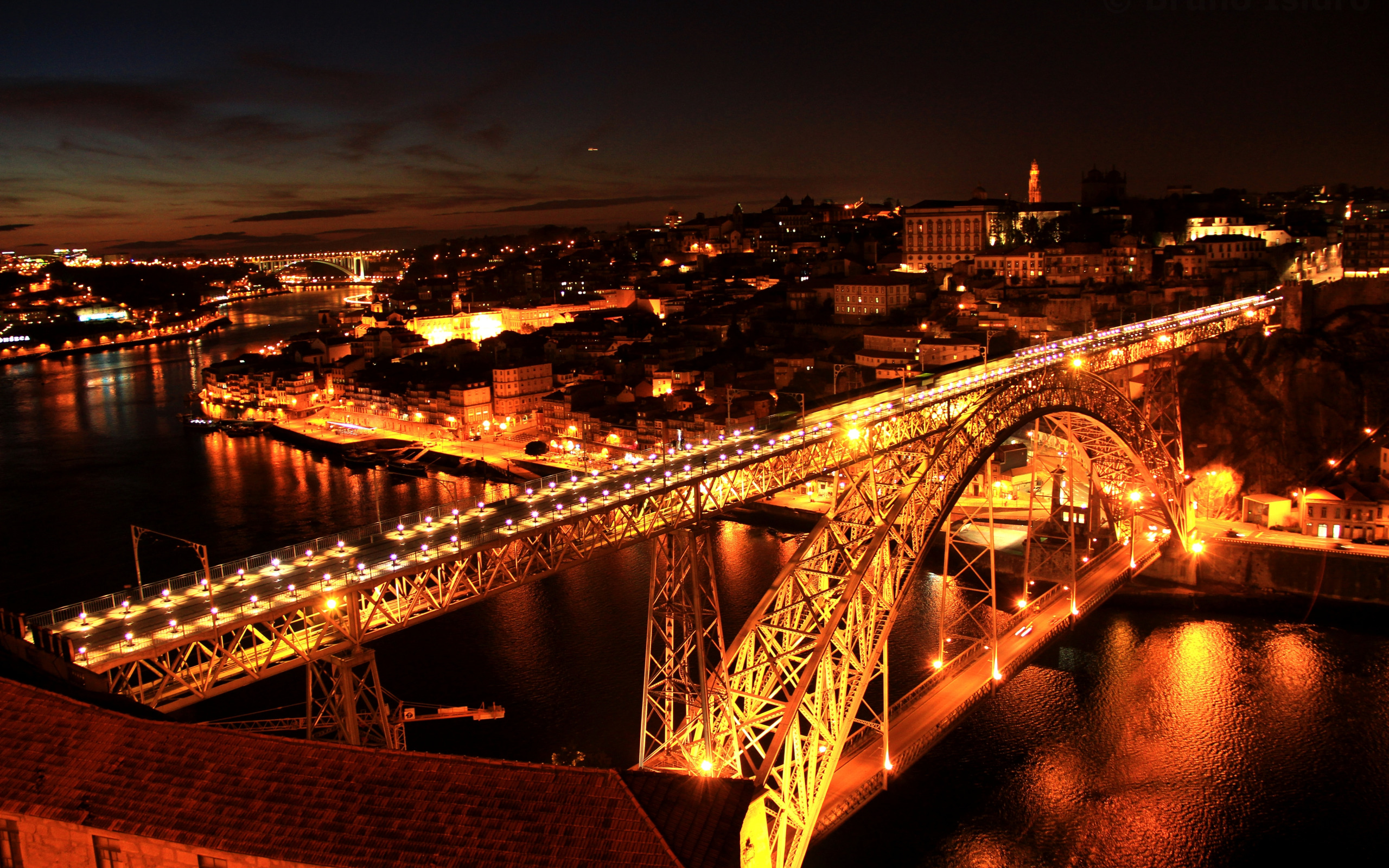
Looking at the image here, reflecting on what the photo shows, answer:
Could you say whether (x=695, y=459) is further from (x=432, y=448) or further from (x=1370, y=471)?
(x=432, y=448)

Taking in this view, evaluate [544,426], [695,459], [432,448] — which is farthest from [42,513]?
[695,459]

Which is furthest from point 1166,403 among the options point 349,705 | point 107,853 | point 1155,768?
point 107,853

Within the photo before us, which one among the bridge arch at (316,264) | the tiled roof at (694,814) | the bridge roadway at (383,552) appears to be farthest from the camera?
the bridge arch at (316,264)

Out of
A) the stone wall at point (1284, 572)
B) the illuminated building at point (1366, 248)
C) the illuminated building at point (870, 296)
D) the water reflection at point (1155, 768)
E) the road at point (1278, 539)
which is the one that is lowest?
the water reflection at point (1155, 768)

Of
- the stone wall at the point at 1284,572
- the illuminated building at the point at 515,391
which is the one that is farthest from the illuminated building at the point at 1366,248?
the illuminated building at the point at 515,391

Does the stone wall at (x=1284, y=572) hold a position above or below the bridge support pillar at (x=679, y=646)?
below

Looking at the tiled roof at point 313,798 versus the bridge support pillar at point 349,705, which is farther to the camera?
the bridge support pillar at point 349,705

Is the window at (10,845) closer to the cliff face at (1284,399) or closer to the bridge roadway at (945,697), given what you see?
the bridge roadway at (945,697)

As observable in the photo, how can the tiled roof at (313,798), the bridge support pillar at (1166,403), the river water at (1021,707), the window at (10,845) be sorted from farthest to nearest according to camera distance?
the bridge support pillar at (1166,403) → the river water at (1021,707) → the window at (10,845) → the tiled roof at (313,798)
